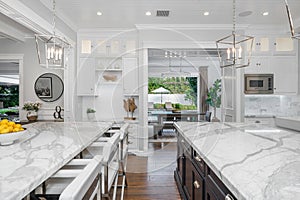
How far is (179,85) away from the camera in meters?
11.1

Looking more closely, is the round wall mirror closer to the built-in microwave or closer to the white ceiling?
the white ceiling

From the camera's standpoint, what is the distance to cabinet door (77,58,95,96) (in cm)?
525

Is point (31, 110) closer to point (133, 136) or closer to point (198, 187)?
point (133, 136)

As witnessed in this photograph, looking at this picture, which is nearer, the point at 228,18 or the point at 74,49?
the point at 228,18

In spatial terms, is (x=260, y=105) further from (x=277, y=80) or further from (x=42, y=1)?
(x=42, y=1)

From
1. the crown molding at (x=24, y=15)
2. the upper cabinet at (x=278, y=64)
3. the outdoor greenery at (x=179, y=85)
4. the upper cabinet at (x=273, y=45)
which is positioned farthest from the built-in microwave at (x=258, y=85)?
the outdoor greenery at (x=179, y=85)

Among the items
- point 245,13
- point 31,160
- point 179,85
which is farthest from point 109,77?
point 179,85

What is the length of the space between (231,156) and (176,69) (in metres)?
9.34

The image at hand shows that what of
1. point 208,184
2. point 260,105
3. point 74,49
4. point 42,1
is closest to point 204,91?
point 260,105

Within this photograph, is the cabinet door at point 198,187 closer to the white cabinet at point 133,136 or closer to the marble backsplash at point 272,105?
the white cabinet at point 133,136

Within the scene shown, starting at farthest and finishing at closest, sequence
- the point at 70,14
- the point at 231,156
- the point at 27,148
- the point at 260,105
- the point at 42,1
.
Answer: the point at 260,105
the point at 70,14
the point at 42,1
the point at 27,148
the point at 231,156

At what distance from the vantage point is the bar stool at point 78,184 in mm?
952

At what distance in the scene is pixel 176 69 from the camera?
34.6ft

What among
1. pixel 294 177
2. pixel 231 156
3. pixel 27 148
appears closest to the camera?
pixel 294 177
